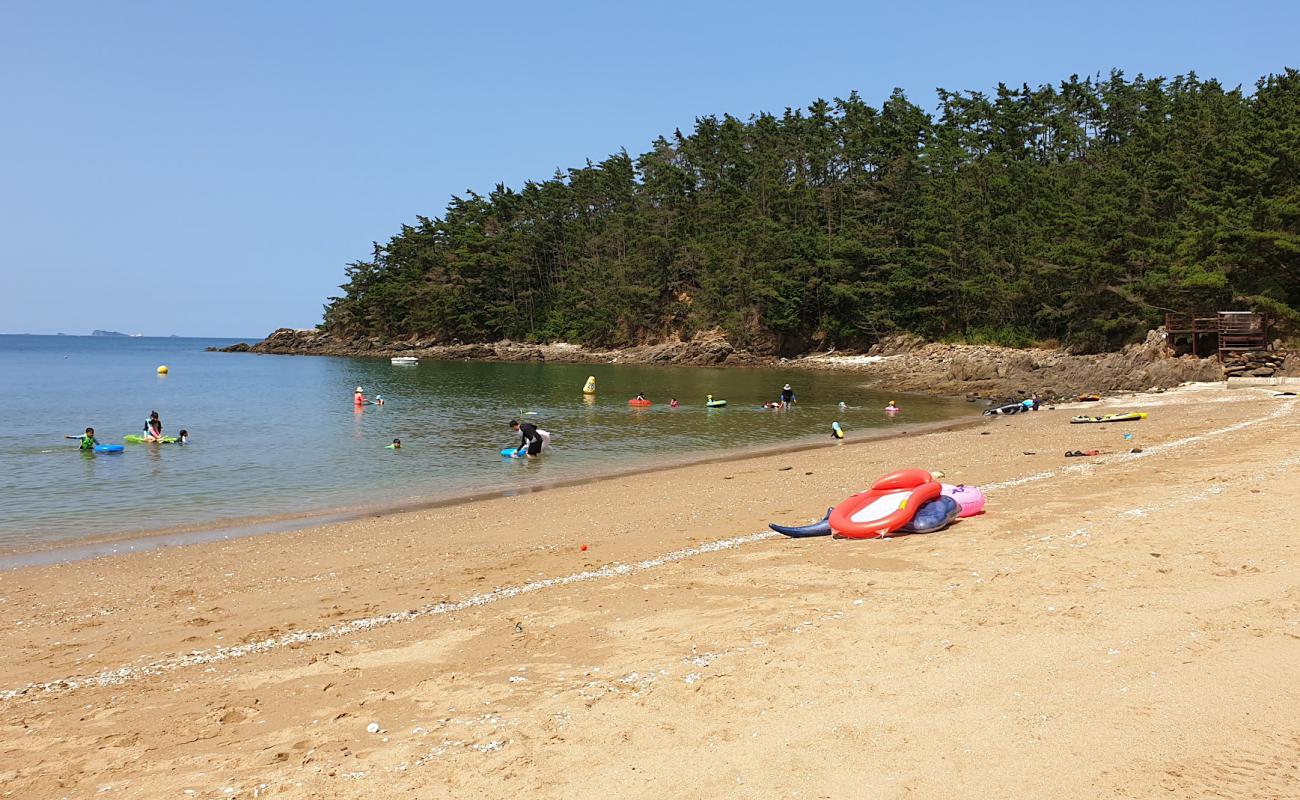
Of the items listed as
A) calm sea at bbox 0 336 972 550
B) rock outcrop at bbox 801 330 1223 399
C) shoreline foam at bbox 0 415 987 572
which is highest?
rock outcrop at bbox 801 330 1223 399

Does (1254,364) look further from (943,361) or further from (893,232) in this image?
(893,232)

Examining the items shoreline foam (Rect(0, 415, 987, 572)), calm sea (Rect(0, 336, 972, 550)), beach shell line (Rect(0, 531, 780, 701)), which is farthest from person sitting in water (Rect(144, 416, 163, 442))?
beach shell line (Rect(0, 531, 780, 701))

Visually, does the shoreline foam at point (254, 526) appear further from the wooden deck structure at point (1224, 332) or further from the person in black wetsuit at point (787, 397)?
the wooden deck structure at point (1224, 332)

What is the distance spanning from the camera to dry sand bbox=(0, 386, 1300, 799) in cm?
488

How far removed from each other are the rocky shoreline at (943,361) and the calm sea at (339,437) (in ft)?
18.2

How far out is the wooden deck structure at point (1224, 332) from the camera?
3941cm

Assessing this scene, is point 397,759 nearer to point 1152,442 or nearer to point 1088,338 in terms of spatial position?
point 1152,442

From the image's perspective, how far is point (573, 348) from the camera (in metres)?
101

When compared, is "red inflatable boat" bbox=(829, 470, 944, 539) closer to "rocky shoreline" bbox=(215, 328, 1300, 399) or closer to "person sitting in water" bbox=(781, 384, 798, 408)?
"person sitting in water" bbox=(781, 384, 798, 408)

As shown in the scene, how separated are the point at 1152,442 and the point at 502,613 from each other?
18.5 meters

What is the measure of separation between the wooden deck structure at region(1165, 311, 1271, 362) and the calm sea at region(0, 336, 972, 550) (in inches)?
567

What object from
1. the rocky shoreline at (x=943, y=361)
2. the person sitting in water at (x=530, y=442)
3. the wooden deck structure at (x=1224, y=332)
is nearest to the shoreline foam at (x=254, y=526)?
the person sitting in water at (x=530, y=442)

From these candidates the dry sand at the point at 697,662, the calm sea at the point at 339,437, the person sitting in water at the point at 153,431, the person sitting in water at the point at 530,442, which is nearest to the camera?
the dry sand at the point at 697,662

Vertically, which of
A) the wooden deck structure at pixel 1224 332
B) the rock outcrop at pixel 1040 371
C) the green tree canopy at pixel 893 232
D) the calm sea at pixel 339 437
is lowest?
the calm sea at pixel 339 437
